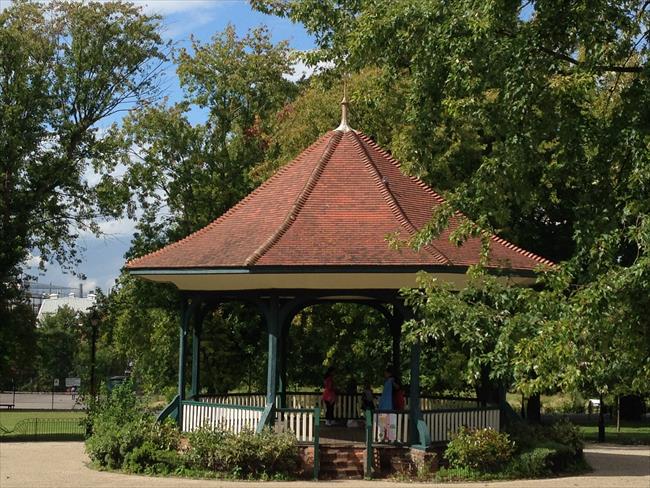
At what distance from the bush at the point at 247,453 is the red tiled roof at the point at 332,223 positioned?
3.21 m

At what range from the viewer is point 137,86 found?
3784 centimetres

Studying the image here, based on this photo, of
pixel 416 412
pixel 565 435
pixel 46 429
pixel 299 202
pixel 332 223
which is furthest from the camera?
pixel 46 429

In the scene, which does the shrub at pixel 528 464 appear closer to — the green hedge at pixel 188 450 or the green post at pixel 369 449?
the green post at pixel 369 449

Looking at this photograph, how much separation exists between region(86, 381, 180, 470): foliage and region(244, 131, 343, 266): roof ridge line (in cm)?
387

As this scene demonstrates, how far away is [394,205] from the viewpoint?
68.0 ft

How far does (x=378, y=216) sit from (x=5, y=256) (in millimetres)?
16003

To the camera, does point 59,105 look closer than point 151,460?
No

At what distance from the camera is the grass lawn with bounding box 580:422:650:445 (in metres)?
32.1

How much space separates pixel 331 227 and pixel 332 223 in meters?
0.17

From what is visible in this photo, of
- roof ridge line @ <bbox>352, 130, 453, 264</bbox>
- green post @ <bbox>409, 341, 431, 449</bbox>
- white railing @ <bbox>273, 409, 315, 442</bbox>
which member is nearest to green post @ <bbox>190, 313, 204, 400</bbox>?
white railing @ <bbox>273, 409, 315, 442</bbox>

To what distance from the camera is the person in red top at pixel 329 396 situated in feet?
76.0

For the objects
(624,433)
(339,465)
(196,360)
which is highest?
(196,360)

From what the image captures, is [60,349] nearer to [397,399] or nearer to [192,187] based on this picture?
[192,187]

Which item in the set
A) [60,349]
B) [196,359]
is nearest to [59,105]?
[196,359]
